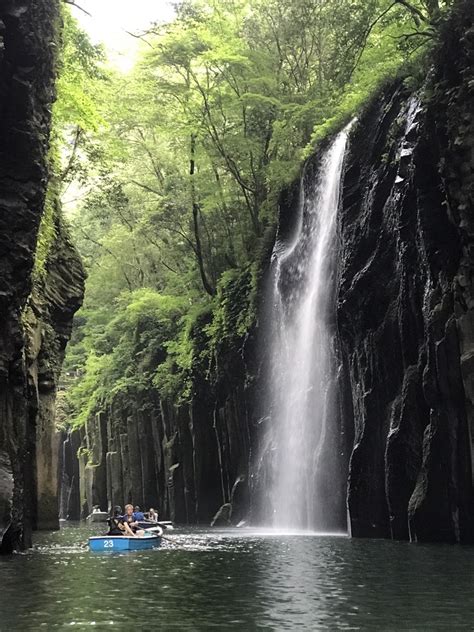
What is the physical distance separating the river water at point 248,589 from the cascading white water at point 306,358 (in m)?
8.05

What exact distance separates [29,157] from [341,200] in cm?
991

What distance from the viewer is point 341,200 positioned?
23578 millimetres

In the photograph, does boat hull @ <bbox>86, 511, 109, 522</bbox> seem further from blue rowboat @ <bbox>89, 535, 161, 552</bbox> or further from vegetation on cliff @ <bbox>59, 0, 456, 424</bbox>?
blue rowboat @ <bbox>89, 535, 161, 552</bbox>

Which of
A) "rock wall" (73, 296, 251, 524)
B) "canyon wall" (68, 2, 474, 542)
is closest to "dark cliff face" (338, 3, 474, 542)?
"canyon wall" (68, 2, 474, 542)

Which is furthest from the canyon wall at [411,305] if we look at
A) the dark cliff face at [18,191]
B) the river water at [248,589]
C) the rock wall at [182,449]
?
the rock wall at [182,449]

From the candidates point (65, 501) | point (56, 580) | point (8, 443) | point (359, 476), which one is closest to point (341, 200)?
point (359, 476)

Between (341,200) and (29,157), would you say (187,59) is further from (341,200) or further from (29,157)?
(29,157)

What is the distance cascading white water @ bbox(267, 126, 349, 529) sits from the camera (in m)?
25.3

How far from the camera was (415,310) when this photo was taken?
19.5m

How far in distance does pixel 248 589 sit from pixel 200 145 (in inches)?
1087

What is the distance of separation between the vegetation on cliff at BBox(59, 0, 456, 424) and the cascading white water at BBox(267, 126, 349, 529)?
256 cm

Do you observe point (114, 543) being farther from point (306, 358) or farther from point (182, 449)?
point (182, 449)

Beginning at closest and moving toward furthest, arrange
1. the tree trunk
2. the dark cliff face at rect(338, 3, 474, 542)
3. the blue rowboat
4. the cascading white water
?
the dark cliff face at rect(338, 3, 474, 542) → the blue rowboat → the cascading white water → the tree trunk

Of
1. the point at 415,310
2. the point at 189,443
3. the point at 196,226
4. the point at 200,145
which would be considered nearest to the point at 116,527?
the point at 415,310
